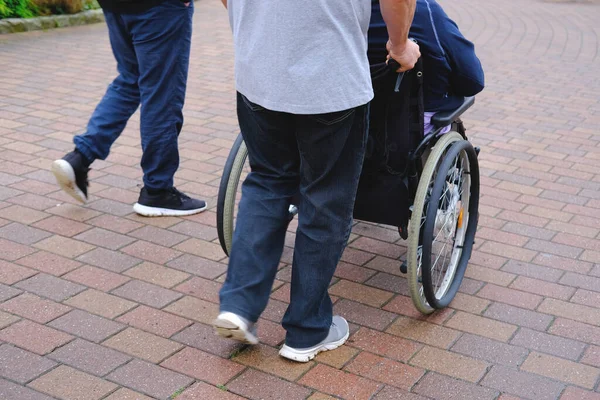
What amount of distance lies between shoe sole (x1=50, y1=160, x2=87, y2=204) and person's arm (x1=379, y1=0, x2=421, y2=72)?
199 centimetres

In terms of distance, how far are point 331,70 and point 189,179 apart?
2436 mm

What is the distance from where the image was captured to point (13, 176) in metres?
4.74

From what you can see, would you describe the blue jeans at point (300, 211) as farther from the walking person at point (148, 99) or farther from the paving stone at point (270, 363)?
the walking person at point (148, 99)

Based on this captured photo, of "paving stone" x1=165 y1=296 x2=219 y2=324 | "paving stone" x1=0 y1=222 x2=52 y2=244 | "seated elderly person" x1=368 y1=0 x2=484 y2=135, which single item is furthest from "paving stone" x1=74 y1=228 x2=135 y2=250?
"seated elderly person" x1=368 y1=0 x2=484 y2=135

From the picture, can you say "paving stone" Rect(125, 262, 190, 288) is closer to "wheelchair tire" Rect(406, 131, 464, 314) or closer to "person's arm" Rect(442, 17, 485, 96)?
"wheelchair tire" Rect(406, 131, 464, 314)

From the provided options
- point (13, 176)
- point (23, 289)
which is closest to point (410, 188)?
point (23, 289)

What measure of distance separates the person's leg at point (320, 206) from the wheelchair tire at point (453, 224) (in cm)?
45

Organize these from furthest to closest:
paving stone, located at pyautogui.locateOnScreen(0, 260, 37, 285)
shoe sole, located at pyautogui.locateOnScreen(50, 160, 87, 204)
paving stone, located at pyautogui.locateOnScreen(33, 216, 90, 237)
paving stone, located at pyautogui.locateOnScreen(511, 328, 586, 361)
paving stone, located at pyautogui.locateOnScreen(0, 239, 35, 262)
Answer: shoe sole, located at pyautogui.locateOnScreen(50, 160, 87, 204), paving stone, located at pyautogui.locateOnScreen(33, 216, 90, 237), paving stone, located at pyautogui.locateOnScreen(0, 239, 35, 262), paving stone, located at pyautogui.locateOnScreen(0, 260, 37, 285), paving stone, located at pyautogui.locateOnScreen(511, 328, 586, 361)

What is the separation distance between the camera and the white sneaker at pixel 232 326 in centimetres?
279

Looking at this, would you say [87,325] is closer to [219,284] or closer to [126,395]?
[126,395]

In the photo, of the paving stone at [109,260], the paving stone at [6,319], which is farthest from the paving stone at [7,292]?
the paving stone at [109,260]

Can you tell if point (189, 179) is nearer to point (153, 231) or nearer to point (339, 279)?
point (153, 231)

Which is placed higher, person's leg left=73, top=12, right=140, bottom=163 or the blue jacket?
the blue jacket

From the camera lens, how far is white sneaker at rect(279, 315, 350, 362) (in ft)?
9.69
